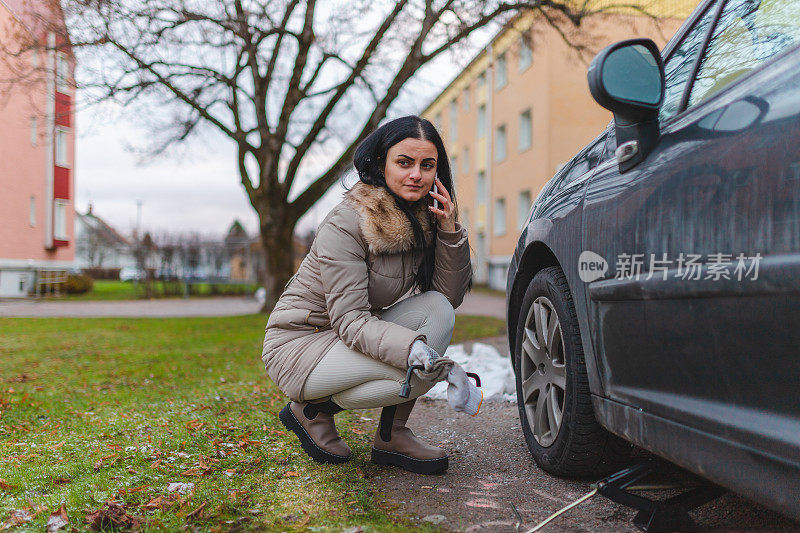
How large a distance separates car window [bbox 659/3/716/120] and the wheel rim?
Result: 83 centimetres

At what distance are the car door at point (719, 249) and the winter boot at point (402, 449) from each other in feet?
2.91

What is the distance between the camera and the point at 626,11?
1128 cm

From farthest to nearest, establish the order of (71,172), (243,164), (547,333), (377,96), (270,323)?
(71,172)
(243,164)
(377,96)
(270,323)
(547,333)

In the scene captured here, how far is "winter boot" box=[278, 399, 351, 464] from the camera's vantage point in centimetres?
266

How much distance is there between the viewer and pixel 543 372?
2.57 meters

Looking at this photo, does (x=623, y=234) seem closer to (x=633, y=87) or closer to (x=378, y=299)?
(x=633, y=87)

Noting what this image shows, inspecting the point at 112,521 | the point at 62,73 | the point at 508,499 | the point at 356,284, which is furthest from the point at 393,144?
the point at 62,73

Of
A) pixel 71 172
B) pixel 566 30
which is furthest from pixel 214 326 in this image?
pixel 71 172

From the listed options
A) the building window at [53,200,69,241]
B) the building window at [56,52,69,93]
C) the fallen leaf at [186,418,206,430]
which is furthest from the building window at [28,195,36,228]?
the fallen leaf at [186,418,206,430]

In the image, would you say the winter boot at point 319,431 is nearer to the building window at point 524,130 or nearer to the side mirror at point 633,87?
the side mirror at point 633,87

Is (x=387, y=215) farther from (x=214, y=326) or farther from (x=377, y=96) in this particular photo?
(x=377, y=96)

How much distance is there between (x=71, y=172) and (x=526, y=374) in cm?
2356

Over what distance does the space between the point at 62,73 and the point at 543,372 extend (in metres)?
10.2

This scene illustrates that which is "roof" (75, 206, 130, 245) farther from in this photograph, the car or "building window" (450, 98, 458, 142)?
the car
